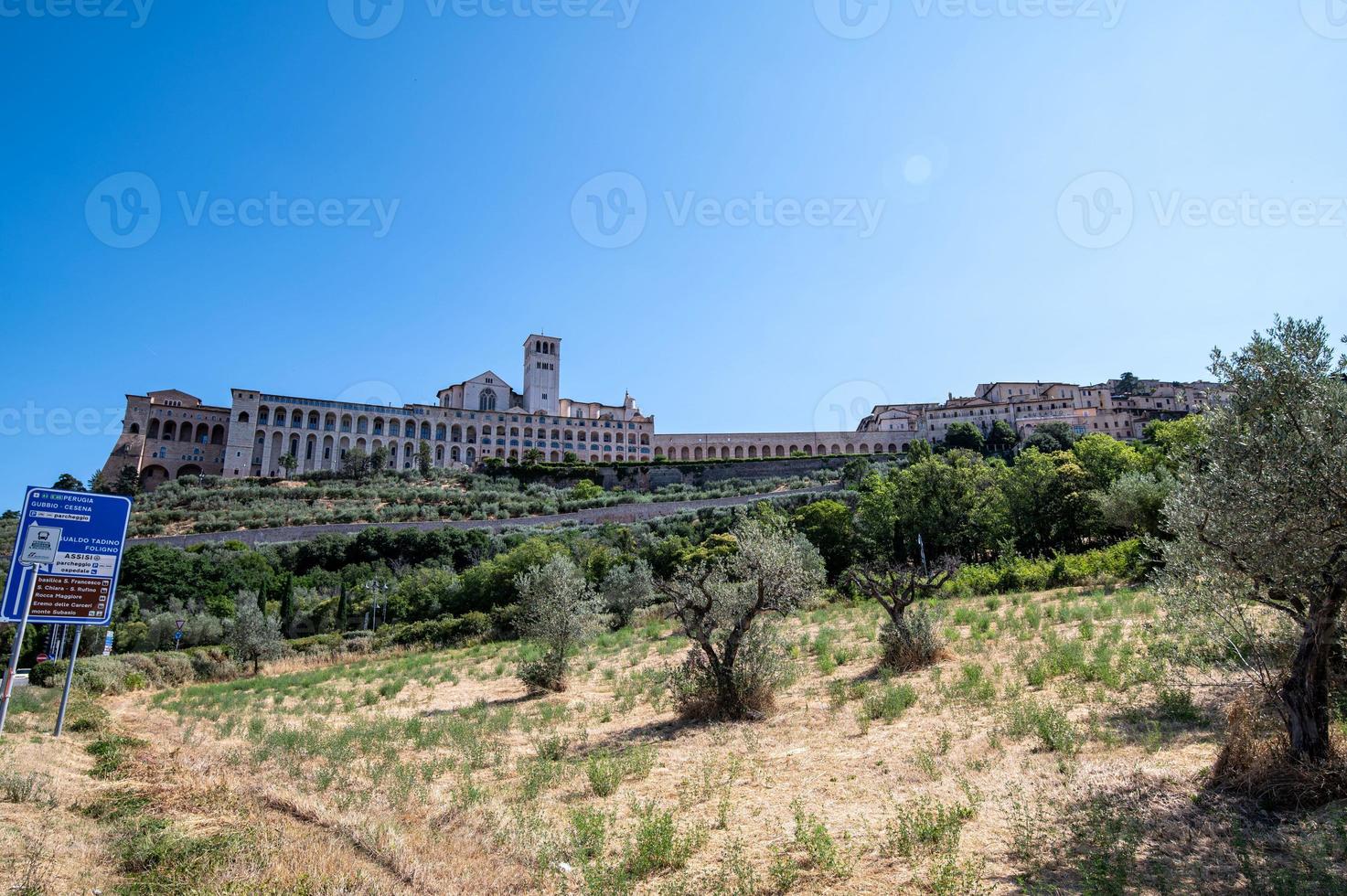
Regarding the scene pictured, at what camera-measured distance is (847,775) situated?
9.43 metres

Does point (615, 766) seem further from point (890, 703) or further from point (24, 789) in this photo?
point (24, 789)

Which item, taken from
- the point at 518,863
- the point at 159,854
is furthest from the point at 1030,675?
the point at 159,854

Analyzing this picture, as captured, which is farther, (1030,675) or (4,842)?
(1030,675)

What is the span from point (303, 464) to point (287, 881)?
11683cm

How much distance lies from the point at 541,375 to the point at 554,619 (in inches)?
4443

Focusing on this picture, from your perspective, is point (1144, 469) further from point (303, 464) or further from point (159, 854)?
point (303, 464)

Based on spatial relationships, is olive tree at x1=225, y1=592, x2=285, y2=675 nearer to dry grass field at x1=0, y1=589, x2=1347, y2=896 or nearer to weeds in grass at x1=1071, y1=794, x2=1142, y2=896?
dry grass field at x1=0, y1=589, x2=1347, y2=896

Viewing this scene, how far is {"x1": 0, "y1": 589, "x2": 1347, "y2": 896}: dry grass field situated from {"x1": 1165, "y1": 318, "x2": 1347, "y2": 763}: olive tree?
1.41 metres

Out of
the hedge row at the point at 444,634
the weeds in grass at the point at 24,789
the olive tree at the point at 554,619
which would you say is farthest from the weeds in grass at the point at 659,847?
the hedge row at the point at 444,634

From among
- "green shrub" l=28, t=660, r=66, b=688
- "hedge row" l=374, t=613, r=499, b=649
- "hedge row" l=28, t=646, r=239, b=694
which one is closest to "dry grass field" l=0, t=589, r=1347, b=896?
"hedge row" l=28, t=646, r=239, b=694

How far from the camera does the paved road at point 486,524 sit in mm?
64875

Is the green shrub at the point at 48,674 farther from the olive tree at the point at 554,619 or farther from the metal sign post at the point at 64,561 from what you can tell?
the olive tree at the point at 554,619

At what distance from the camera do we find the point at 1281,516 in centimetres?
722

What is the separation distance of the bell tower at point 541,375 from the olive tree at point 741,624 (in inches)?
4516
